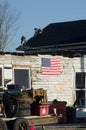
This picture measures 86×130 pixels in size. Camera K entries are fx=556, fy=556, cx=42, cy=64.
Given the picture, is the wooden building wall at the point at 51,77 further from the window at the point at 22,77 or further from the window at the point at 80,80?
the window at the point at 80,80

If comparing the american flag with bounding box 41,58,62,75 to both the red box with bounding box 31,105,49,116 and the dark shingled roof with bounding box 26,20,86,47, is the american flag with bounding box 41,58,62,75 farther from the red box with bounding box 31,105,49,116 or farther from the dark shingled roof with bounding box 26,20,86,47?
the dark shingled roof with bounding box 26,20,86,47

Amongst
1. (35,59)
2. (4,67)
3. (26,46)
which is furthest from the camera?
(26,46)

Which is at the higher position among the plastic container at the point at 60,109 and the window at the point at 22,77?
the window at the point at 22,77

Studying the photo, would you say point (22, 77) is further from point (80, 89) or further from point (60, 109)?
point (80, 89)

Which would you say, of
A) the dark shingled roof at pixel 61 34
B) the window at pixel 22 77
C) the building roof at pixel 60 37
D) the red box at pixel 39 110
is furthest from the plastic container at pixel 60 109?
the dark shingled roof at pixel 61 34

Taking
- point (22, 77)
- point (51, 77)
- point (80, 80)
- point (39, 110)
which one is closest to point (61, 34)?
point (80, 80)

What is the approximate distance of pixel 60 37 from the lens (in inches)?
1583

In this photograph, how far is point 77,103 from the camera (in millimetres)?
25797

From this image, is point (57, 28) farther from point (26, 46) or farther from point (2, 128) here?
point (2, 128)

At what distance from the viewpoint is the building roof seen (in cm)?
3750

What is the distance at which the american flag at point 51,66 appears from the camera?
23969mm

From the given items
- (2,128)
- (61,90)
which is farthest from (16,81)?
(2,128)

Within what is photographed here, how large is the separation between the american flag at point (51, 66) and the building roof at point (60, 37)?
1144 cm

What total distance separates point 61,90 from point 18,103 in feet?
21.8
